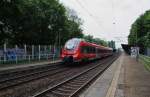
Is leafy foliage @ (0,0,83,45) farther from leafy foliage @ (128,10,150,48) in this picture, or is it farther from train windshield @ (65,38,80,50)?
A: leafy foliage @ (128,10,150,48)

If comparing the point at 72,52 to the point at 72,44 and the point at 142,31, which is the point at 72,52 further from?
the point at 142,31

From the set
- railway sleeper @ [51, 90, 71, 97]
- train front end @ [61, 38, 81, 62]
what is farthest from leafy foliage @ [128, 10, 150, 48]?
railway sleeper @ [51, 90, 71, 97]

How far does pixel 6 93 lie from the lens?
1280 cm

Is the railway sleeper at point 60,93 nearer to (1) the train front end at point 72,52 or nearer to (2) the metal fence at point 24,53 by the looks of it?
(1) the train front end at point 72,52

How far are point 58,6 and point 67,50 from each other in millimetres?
25752

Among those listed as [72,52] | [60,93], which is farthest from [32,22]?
[60,93]

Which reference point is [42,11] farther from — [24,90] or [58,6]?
[24,90]

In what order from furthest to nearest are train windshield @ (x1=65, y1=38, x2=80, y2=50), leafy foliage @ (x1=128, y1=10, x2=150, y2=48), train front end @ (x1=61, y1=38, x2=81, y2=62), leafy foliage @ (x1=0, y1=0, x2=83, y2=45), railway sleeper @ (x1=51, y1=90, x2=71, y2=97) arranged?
leafy foliage @ (x1=128, y1=10, x2=150, y2=48) < leafy foliage @ (x1=0, y1=0, x2=83, y2=45) < train windshield @ (x1=65, y1=38, x2=80, y2=50) < train front end @ (x1=61, y1=38, x2=81, y2=62) < railway sleeper @ (x1=51, y1=90, x2=71, y2=97)

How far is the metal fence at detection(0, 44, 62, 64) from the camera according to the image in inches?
1243

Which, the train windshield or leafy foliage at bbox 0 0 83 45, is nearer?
the train windshield

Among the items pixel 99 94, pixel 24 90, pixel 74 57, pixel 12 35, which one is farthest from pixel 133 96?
pixel 12 35

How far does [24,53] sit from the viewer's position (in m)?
35.7

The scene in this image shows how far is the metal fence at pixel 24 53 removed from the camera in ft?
104

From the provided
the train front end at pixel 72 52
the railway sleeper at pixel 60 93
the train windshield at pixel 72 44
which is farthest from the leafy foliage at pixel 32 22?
the railway sleeper at pixel 60 93
